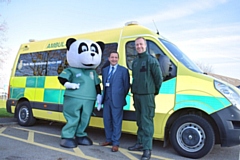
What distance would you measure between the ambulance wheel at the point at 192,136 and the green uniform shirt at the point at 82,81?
1624 millimetres

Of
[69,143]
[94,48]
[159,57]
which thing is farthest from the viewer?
[94,48]

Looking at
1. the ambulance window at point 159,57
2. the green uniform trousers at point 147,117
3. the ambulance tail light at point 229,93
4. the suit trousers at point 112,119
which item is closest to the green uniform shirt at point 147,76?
the green uniform trousers at point 147,117

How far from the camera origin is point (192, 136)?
4.04m

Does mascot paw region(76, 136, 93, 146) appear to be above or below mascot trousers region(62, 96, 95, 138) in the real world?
below

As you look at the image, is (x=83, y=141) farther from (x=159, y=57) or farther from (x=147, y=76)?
(x=159, y=57)

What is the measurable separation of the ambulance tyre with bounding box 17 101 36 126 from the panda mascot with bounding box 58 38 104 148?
244cm

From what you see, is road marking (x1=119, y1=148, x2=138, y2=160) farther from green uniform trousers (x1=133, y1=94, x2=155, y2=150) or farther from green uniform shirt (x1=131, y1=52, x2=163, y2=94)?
green uniform shirt (x1=131, y1=52, x2=163, y2=94)

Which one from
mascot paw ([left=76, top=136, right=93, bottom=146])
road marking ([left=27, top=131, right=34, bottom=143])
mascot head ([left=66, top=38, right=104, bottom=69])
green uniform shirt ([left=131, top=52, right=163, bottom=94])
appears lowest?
road marking ([left=27, top=131, right=34, bottom=143])

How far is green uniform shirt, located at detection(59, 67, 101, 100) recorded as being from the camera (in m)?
4.53

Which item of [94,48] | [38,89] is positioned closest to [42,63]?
[38,89]

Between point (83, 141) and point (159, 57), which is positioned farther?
point (83, 141)

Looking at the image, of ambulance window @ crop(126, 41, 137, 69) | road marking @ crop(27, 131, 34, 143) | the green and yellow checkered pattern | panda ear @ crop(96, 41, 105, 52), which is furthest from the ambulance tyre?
ambulance window @ crop(126, 41, 137, 69)

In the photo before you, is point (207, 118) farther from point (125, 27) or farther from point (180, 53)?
point (125, 27)

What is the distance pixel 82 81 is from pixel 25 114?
2.98 meters
